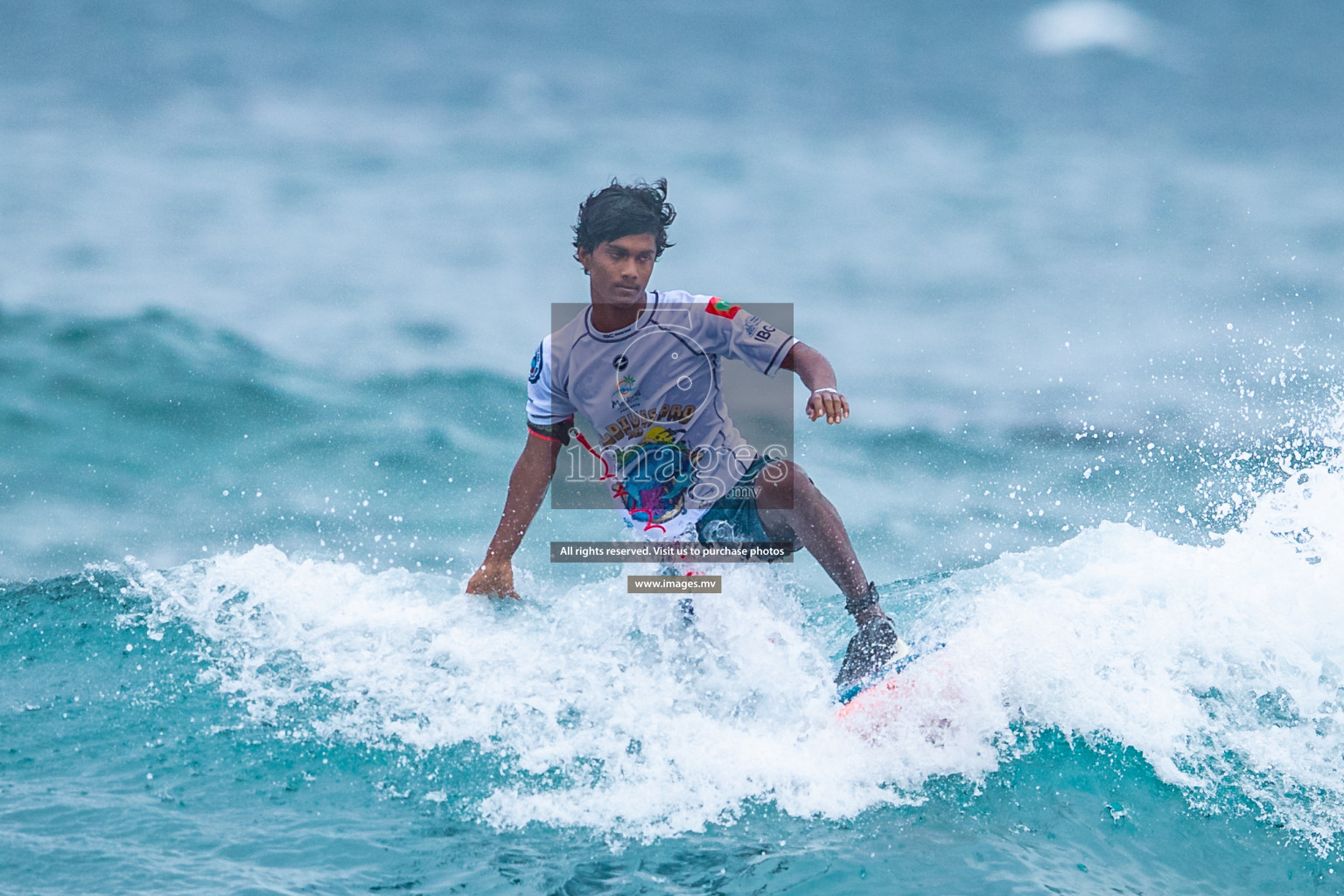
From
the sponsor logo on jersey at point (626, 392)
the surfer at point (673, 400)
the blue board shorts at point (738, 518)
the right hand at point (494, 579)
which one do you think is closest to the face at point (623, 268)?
the surfer at point (673, 400)

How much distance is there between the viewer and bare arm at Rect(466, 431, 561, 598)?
482 cm

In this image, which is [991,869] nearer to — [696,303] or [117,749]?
[696,303]

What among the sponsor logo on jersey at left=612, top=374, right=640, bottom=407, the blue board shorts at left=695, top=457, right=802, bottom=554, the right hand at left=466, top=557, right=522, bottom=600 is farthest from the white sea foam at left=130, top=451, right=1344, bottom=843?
the sponsor logo on jersey at left=612, top=374, right=640, bottom=407

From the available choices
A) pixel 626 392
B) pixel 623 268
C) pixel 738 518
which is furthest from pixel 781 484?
pixel 623 268

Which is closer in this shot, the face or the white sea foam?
the white sea foam

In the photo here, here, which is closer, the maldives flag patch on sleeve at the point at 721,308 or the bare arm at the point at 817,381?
the bare arm at the point at 817,381

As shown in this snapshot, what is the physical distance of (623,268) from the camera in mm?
4461

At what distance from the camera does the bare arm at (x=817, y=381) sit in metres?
4.00

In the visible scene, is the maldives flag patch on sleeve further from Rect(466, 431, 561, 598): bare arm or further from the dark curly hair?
Rect(466, 431, 561, 598): bare arm

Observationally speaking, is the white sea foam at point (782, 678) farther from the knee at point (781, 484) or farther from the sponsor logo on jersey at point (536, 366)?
the sponsor logo on jersey at point (536, 366)

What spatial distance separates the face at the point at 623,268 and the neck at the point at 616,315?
1cm

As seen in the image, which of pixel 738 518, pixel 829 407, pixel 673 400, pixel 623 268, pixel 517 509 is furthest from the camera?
pixel 517 509

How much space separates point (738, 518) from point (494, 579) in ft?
3.90

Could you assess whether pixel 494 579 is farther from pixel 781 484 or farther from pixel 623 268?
pixel 623 268
